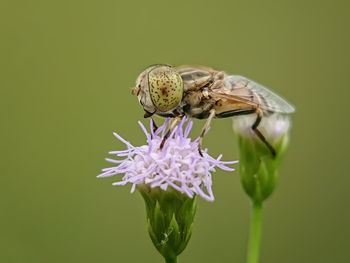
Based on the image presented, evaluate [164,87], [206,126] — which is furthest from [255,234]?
[164,87]

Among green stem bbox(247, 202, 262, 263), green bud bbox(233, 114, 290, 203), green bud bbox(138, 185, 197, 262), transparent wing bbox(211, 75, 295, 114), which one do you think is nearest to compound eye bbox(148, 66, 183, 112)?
transparent wing bbox(211, 75, 295, 114)

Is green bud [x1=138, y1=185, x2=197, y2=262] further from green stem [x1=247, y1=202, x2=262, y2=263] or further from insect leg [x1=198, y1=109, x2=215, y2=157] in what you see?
green stem [x1=247, y1=202, x2=262, y2=263]

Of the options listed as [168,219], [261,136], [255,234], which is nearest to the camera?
[168,219]

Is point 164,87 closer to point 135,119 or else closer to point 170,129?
point 170,129

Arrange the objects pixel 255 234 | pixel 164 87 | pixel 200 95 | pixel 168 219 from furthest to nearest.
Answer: pixel 255 234
pixel 200 95
pixel 164 87
pixel 168 219

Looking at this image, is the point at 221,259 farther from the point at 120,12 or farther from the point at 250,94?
the point at 120,12

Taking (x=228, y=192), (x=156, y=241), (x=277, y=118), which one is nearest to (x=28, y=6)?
(x=228, y=192)
